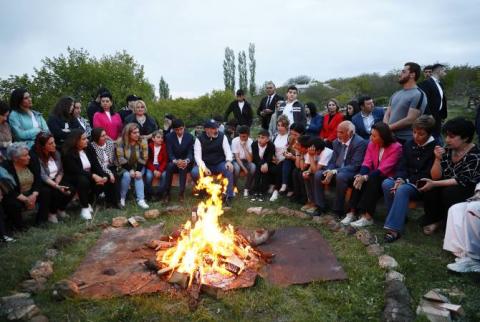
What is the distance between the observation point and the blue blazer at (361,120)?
25.3ft

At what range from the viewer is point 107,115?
8141mm

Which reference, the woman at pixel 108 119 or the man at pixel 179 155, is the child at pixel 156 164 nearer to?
the man at pixel 179 155

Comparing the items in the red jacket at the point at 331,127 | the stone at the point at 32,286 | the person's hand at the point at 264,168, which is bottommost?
the stone at the point at 32,286

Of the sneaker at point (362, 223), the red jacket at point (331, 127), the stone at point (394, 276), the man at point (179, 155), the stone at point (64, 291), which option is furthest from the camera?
the red jacket at point (331, 127)

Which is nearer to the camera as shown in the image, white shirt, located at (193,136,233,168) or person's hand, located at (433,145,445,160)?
person's hand, located at (433,145,445,160)

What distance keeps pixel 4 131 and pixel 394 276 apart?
6.89 m

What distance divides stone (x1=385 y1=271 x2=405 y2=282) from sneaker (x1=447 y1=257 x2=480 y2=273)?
719 mm

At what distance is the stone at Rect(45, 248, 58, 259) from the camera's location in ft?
16.6

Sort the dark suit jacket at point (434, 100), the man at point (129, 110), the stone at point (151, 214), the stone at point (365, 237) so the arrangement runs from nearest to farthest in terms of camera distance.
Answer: the stone at point (365, 237) → the stone at point (151, 214) → the dark suit jacket at point (434, 100) → the man at point (129, 110)

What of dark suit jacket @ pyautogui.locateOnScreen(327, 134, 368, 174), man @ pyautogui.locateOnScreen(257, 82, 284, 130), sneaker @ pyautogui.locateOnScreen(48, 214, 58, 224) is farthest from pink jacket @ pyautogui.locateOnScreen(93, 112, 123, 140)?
dark suit jacket @ pyautogui.locateOnScreen(327, 134, 368, 174)

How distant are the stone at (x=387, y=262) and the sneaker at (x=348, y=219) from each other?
1569 millimetres

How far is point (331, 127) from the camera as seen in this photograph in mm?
8195

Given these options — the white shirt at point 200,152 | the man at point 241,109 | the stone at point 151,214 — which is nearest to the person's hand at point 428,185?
the white shirt at point 200,152

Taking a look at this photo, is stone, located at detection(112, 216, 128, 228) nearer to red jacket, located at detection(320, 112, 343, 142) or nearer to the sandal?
the sandal
